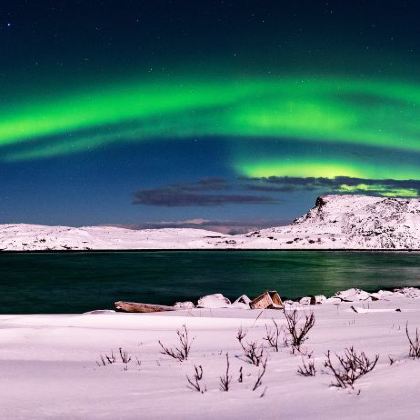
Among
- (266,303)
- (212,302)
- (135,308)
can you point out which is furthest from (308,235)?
(135,308)

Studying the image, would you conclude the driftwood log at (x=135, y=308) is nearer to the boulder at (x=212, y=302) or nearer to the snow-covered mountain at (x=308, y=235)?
the boulder at (x=212, y=302)

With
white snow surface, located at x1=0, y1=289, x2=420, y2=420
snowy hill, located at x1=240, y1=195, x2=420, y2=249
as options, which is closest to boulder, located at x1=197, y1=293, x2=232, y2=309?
white snow surface, located at x1=0, y1=289, x2=420, y2=420

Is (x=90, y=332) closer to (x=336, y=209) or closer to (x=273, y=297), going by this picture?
(x=273, y=297)

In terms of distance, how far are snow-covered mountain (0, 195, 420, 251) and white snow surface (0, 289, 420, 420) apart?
5253 inches

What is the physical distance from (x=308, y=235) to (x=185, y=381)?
146 meters

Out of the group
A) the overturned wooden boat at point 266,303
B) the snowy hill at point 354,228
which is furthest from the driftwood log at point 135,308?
the snowy hill at point 354,228

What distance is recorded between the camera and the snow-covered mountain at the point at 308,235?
13800 centimetres

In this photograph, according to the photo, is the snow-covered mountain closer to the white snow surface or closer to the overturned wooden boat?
the overturned wooden boat

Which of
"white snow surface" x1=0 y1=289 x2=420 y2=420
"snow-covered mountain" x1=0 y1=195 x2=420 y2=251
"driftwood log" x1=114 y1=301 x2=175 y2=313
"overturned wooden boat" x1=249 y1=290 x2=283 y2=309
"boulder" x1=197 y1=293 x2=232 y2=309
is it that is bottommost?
"boulder" x1=197 y1=293 x2=232 y2=309

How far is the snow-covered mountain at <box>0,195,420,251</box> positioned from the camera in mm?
138000

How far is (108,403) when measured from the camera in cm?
401

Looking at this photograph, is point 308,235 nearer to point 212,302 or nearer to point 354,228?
point 354,228

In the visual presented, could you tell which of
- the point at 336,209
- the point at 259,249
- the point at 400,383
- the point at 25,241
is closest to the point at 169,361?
the point at 400,383

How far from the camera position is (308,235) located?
14712 centimetres
